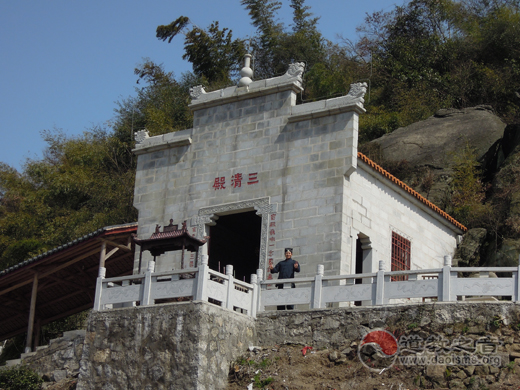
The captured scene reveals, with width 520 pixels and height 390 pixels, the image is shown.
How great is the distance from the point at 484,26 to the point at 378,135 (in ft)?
36.6

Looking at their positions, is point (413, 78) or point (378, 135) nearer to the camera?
point (378, 135)

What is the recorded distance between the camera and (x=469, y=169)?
28.5 metres

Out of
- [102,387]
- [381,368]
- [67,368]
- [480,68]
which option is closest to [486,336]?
[381,368]

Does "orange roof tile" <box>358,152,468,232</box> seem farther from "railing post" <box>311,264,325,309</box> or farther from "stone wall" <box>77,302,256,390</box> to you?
"stone wall" <box>77,302,256,390</box>

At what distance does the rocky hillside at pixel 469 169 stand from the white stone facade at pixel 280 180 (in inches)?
146

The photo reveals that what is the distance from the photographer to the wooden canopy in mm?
21219

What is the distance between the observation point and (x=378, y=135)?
3641cm

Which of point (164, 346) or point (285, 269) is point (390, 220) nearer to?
point (285, 269)

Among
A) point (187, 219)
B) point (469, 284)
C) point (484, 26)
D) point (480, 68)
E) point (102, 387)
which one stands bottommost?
point (102, 387)

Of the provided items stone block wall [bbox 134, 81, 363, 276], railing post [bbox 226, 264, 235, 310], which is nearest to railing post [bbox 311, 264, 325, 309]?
railing post [bbox 226, 264, 235, 310]

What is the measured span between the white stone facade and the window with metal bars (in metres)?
0.30

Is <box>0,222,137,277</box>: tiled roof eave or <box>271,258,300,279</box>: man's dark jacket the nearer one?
<box>271,258,300,279</box>: man's dark jacket

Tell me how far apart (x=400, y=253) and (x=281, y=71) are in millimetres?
26379

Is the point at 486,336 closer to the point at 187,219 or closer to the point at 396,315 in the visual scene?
the point at 396,315
